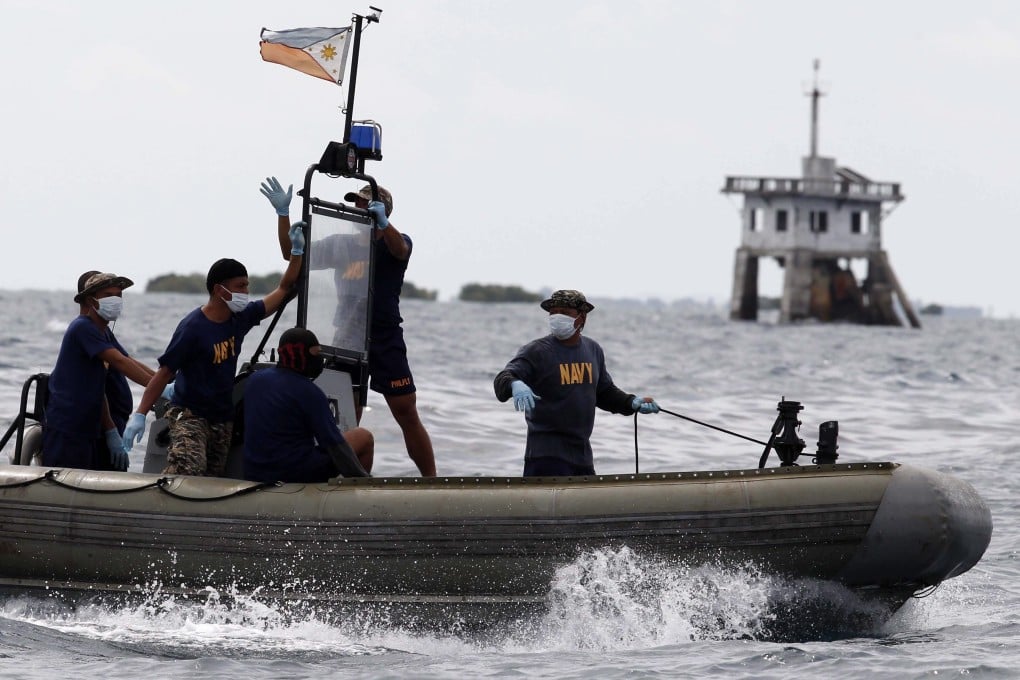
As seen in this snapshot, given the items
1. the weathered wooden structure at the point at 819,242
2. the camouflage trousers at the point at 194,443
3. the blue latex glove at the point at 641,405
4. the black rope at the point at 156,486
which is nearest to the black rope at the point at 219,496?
the black rope at the point at 156,486

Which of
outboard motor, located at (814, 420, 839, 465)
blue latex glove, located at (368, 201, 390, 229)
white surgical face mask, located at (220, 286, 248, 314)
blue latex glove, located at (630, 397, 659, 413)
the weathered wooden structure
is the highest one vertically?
the weathered wooden structure

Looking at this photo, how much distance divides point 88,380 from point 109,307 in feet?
1.52

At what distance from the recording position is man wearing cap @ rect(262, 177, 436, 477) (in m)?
9.39

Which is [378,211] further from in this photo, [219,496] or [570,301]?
[219,496]

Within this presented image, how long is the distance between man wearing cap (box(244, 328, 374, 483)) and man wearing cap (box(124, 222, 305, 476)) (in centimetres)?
41

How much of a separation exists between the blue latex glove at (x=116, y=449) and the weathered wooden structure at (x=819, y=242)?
64856 millimetres

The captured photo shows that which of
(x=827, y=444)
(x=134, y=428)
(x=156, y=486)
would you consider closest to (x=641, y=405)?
(x=827, y=444)

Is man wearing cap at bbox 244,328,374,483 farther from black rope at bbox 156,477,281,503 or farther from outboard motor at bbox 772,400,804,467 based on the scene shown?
outboard motor at bbox 772,400,804,467

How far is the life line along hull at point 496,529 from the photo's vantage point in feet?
25.9

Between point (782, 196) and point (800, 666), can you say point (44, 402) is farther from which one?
point (782, 196)

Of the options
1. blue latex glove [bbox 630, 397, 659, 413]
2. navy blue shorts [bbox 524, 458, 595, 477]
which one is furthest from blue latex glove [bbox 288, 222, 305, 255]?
blue latex glove [bbox 630, 397, 659, 413]

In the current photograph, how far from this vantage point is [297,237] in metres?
9.09

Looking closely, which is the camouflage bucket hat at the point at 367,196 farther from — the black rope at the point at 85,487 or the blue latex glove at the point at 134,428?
the black rope at the point at 85,487

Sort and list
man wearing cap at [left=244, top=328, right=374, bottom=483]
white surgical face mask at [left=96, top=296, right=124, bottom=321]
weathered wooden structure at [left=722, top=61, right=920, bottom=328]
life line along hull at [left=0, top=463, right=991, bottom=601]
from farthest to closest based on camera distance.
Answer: weathered wooden structure at [left=722, top=61, right=920, bottom=328] < white surgical face mask at [left=96, top=296, right=124, bottom=321] < man wearing cap at [left=244, top=328, right=374, bottom=483] < life line along hull at [left=0, top=463, right=991, bottom=601]
